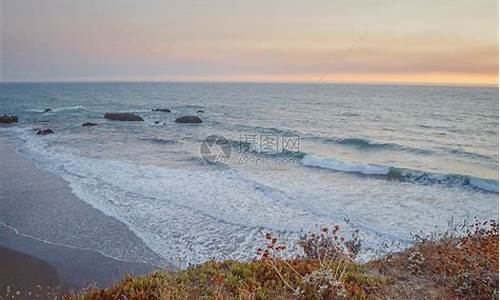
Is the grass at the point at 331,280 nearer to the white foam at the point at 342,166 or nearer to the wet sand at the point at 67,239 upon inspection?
the wet sand at the point at 67,239

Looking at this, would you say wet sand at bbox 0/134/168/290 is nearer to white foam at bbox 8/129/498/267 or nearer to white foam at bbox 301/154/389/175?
white foam at bbox 8/129/498/267

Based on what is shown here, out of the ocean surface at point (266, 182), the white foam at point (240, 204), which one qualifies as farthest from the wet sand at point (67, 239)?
the white foam at point (240, 204)

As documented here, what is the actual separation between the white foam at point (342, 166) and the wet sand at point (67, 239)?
13.6 metres

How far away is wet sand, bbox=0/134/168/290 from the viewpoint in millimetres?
9305

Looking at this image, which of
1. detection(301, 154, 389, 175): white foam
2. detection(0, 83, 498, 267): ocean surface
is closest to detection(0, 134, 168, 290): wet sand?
detection(0, 83, 498, 267): ocean surface

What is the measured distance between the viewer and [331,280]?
19.4 ft

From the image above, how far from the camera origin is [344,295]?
563cm

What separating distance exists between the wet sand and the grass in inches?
78.0

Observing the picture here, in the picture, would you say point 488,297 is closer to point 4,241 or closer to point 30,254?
point 30,254

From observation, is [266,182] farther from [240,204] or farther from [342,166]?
[342,166]

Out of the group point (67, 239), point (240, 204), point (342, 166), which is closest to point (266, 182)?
point (240, 204)

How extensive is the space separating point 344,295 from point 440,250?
3.22 meters

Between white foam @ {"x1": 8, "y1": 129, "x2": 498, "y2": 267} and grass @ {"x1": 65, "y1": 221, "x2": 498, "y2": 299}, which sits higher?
grass @ {"x1": 65, "y1": 221, "x2": 498, "y2": 299}

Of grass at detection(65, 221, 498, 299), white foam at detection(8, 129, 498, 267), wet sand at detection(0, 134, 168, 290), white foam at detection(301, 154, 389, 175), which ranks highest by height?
grass at detection(65, 221, 498, 299)
